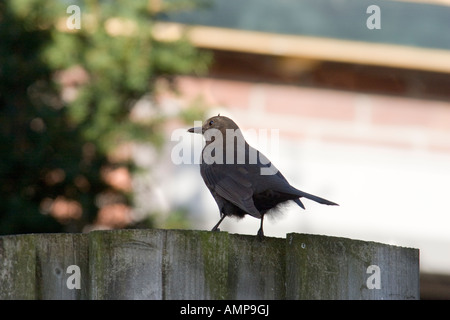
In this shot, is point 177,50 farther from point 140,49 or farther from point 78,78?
point 78,78

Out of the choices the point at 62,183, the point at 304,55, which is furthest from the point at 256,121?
the point at 62,183

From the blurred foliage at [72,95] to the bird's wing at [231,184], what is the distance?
1.78 meters

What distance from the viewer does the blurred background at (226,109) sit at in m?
5.40

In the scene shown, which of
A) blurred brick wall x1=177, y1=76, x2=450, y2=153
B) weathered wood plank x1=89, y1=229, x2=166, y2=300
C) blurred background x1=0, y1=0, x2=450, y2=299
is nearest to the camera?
weathered wood plank x1=89, y1=229, x2=166, y2=300

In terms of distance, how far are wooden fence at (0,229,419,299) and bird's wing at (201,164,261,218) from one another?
104 cm

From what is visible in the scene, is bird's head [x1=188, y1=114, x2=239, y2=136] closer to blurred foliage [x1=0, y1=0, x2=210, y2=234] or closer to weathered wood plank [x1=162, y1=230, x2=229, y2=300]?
blurred foliage [x1=0, y1=0, x2=210, y2=234]

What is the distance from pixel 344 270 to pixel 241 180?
54.2 inches

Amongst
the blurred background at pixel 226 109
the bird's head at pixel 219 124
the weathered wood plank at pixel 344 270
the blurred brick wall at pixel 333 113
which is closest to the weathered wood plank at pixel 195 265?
the weathered wood plank at pixel 344 270

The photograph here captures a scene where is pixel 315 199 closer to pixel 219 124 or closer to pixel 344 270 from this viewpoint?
pixel 344 270

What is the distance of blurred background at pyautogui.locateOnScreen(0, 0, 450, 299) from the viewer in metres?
5.40

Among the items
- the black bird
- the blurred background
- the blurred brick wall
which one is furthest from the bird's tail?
the blurred brick wall

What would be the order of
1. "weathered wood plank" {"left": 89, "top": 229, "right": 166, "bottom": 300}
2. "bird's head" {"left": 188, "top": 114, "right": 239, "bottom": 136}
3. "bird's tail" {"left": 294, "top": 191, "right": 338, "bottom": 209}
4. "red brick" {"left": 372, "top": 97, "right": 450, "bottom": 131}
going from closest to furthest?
"weathered wood plank" {"left": 89, "top": 229, "right": 166, "bottom": 300}, "bird's tail" {"left": 294, "top": 191, "right": 338, "bottom": 209}, "bird's head" {"left": 188, "top": 114, "right": 239, "bottom": 136}, "red brick" {"left": 372, "top": 97, "right": 450, "bottom": 131}

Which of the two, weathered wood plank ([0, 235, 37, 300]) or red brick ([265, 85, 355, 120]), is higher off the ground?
red brick ([265, 85, 355, 120])
